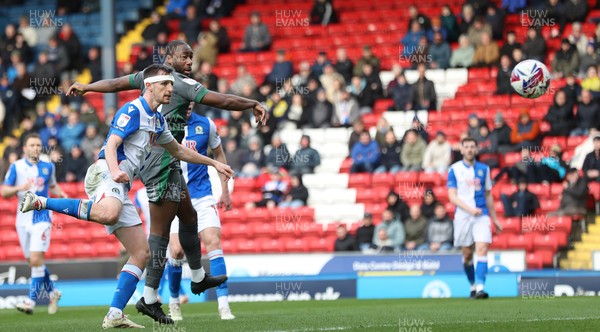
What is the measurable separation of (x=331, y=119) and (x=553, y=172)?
494cm

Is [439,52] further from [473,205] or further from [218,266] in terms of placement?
[218,266]

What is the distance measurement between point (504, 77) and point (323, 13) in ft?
18.3

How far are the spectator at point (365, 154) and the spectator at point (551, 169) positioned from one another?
10.6 feet

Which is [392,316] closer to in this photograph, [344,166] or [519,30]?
[344,166]

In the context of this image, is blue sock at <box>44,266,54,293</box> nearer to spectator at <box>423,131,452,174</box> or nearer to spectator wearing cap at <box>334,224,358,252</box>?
spectator wearing cap at <box>334,224,358,252</box>

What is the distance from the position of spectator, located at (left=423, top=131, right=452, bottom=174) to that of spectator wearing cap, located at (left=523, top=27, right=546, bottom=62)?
2.64 metres

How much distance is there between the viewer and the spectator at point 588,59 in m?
20.9

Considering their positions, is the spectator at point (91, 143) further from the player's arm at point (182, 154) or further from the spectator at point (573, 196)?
the player's arm at point (182, 154)

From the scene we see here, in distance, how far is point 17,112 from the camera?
84.2 feet

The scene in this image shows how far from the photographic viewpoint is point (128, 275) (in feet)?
30.9

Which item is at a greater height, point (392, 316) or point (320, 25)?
point (320, 25)

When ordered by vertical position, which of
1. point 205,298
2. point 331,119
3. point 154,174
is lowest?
point 205,298

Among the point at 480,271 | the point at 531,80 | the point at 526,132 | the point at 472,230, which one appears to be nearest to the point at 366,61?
the point at 526,132

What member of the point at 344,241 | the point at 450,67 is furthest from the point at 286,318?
the point at 450,67
